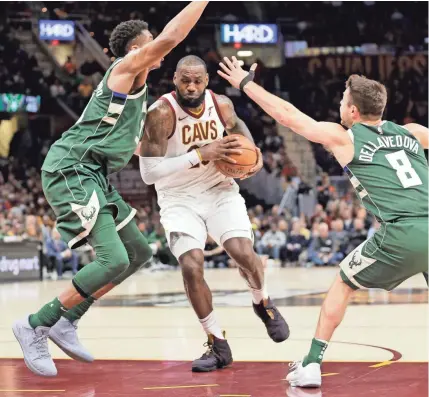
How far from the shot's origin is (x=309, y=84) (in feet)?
83.4

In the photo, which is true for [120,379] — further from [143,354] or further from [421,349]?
[421,349]

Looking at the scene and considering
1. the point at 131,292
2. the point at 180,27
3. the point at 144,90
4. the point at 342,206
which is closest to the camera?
the point at 180,27

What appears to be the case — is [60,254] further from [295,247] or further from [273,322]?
[273,322]

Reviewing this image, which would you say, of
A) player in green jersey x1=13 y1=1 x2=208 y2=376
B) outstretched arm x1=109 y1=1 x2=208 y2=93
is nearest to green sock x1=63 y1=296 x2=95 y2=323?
player in green jersey x1=13 y1=1 x2=208 y2=376

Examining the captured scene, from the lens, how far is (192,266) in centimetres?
584

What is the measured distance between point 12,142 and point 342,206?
10.3 metres

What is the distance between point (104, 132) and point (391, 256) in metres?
1.99

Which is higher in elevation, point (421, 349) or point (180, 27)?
point (180, 27)

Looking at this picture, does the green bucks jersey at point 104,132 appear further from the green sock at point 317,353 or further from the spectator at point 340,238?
the spectator at point 340,238

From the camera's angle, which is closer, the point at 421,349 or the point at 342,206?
the point at 421,349

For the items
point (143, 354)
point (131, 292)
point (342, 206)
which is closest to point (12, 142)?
point (342, 206)

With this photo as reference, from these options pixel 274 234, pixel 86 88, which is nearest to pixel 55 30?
pixel 86 88

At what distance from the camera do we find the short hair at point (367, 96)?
491cm

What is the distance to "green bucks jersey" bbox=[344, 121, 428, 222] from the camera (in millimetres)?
4824
